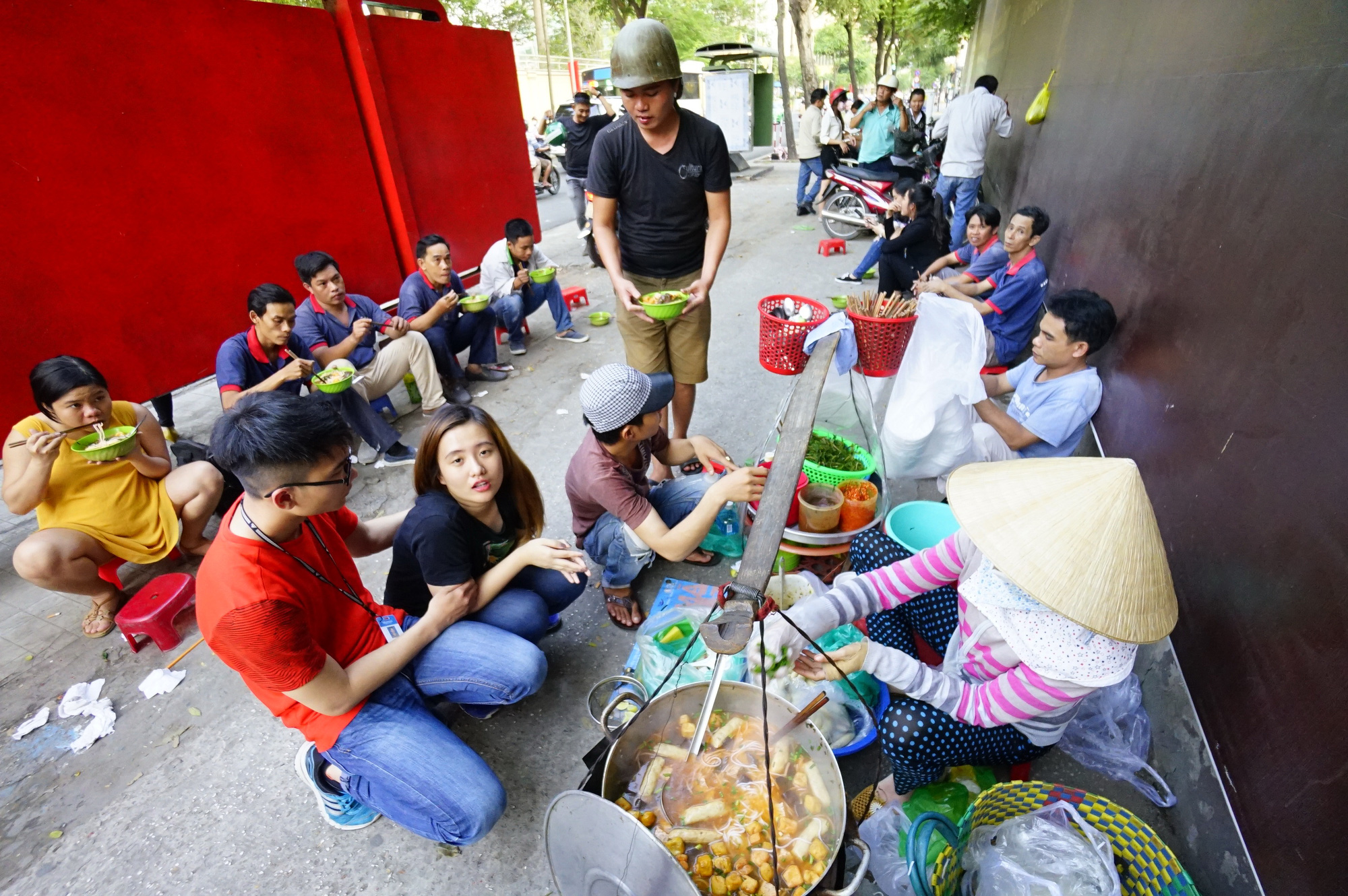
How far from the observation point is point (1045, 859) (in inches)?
60.5

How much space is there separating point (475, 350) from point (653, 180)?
8.98 feet

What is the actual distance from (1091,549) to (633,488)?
1.57m

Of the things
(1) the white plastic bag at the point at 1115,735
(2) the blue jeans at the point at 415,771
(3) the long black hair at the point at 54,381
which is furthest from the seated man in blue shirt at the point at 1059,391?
(3) the long black hair at the point at 54,381

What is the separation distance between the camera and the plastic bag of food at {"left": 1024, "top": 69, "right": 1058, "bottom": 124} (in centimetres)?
626

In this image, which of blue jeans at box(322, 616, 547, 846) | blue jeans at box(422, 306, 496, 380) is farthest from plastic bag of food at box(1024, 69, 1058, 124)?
blue jeans at box(322, 616, 547, 846)

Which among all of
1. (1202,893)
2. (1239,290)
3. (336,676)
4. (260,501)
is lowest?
(1202,893)

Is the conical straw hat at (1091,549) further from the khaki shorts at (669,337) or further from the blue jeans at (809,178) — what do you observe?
the blue jeans at (809,178)

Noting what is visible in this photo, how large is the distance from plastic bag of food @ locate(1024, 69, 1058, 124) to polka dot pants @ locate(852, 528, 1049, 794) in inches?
247

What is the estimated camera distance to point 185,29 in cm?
432

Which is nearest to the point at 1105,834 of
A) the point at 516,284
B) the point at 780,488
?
the point at 780,488

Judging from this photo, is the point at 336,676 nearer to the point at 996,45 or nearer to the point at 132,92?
the point at 132,92

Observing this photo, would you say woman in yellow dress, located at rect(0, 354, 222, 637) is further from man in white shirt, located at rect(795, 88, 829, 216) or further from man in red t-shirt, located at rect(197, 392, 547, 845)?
man in white shirt, located at rect(795, 88, 829, 216)

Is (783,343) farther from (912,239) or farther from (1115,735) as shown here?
(912,239)

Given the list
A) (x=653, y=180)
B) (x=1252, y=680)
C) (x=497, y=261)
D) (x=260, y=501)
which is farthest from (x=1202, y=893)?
(x=497, y=261)
